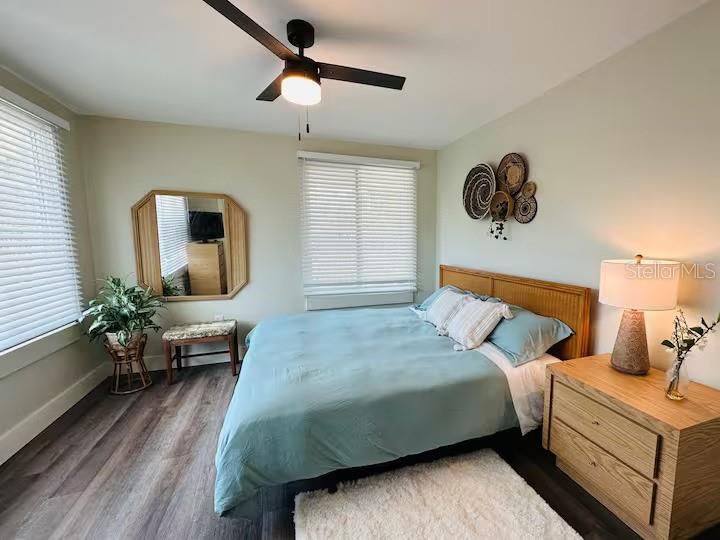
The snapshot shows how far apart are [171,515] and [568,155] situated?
11.1 feet

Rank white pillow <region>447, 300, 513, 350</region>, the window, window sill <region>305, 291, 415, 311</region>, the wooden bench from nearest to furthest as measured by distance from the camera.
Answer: white pillow <region>447, 300, 513, 350</region> → the wooden bench → the window → window sill <region>305, 291, 415, 311</region>

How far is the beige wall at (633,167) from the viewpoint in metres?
1.54

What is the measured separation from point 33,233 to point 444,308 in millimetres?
3330

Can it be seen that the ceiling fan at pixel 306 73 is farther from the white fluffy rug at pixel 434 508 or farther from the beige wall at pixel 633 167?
the white fluffy rug at pixel 434 508

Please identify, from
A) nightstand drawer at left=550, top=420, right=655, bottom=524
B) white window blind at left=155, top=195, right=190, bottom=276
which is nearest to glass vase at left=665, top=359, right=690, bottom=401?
nightstand drawer at left=550, top=420, right=655, bottom=524

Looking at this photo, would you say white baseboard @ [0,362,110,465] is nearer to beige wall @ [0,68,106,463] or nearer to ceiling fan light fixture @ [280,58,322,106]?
beige wall @ [0,68,106,463]

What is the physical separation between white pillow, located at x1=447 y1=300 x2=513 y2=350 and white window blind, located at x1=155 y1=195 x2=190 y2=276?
9.33 feet

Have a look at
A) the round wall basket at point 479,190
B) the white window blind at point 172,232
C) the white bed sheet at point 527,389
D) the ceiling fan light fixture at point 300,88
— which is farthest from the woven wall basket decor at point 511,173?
the white window blind at point 172,232

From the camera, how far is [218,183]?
3.19 metres

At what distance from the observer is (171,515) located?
60.2 inches

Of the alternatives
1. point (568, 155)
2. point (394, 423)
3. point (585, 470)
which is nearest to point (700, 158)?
point (568, 155)

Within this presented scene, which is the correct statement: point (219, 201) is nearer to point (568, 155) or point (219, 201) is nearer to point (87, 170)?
point (87, 170)

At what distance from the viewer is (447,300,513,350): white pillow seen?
220cm

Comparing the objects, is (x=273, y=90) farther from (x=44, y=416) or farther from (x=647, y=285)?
(x=44, y=416)
